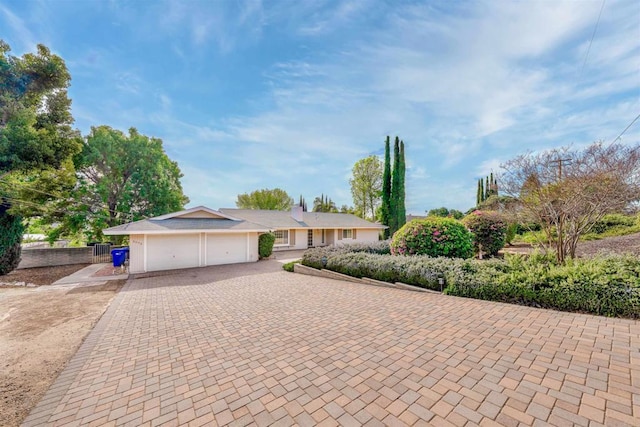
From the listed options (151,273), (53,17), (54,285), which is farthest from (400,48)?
(54,285)

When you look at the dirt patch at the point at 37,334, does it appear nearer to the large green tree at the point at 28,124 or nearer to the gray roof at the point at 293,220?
the large green tree at the point at 28,124

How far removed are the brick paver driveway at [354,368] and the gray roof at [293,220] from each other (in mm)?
15384

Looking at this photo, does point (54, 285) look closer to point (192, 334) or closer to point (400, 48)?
point (192, 334)

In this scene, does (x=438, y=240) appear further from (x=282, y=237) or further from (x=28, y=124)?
(x=28, y=124)

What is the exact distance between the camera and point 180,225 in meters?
13.3

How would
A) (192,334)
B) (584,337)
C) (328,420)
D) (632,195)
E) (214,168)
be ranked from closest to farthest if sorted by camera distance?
(328,420) → (584,337) → (192,334) → (632,195) → (214,168)

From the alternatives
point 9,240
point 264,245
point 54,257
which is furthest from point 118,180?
point 264,245

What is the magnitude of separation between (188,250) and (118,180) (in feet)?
33.3

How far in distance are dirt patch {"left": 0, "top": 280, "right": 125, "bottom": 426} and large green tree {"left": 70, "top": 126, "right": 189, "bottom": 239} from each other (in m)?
10.3

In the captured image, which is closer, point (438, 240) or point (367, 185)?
point (438, 240)

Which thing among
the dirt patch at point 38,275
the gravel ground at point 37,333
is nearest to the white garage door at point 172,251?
the gravel ground at point 37,333

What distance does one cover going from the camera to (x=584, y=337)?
Result: 4199 mm

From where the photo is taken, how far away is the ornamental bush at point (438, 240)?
10102 mm

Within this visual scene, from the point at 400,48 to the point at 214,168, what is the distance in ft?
52.2
